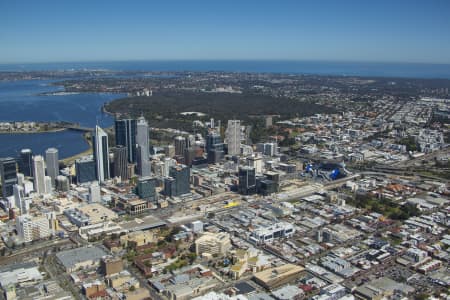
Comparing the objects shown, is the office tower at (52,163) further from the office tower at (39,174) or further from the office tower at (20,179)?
the office tower at (20,179)

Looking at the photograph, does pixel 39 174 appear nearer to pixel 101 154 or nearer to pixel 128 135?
pixel 101 154

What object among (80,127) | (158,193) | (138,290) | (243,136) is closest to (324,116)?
(243,136)

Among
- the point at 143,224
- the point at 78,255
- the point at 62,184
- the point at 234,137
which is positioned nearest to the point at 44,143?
the point at 62,184

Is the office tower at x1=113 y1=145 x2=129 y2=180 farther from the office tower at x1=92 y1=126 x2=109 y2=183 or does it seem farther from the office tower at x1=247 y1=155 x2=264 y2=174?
the office tower at x1=247 y1=155 x2=264 y2=174

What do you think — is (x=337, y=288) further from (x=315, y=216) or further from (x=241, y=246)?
(x=315, y=216)

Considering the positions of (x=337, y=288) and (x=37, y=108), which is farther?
(x=37, y=108)

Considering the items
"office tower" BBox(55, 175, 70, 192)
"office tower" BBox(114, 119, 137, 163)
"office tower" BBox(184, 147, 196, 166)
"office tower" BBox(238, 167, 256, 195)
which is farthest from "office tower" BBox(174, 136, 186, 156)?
"office tower" BBox(55, 175, 70, 192)
